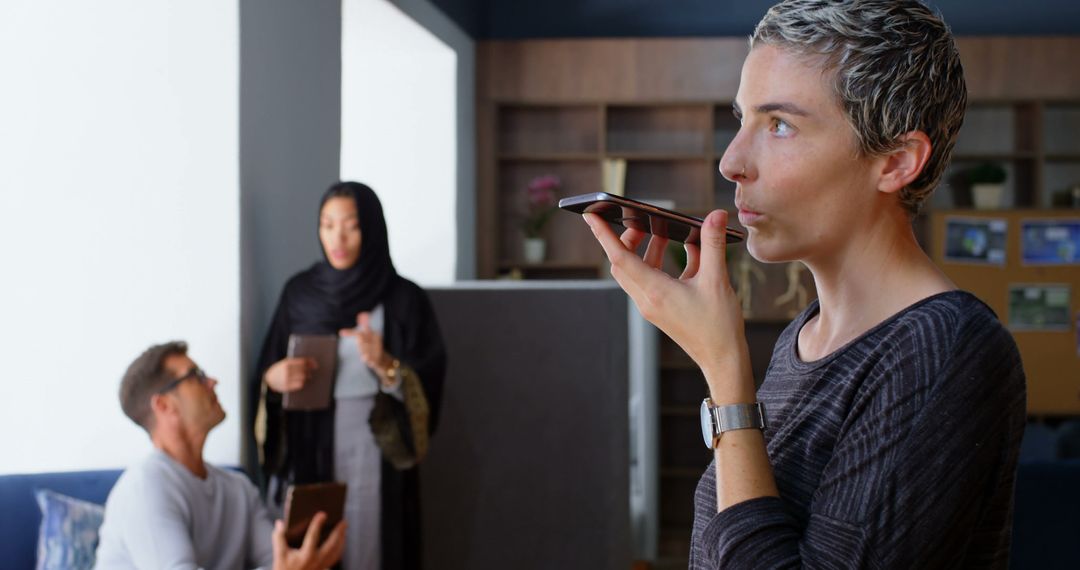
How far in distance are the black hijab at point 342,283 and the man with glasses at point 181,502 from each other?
0.44 meters

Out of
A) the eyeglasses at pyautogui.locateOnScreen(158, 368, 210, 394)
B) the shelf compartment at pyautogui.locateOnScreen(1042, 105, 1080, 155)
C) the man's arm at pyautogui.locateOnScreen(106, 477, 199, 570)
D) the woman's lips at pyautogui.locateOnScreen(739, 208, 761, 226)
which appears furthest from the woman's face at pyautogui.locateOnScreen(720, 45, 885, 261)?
the shelf compartment at pyautogui.locateOnScreen(1042, 105, 1080, 155)

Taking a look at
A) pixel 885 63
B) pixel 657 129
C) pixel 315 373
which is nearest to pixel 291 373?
pixel 315 373

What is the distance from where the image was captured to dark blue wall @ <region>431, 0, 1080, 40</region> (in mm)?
6906

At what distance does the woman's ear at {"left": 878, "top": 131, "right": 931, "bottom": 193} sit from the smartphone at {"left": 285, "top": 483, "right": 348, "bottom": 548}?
81.8 inches

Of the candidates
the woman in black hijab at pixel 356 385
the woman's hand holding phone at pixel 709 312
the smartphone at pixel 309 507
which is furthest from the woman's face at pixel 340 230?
the woman's hand holding phone at pixel 709 312

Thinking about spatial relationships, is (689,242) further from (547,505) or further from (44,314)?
(547,505)

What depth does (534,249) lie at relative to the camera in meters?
6.68

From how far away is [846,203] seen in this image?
0.93 metres

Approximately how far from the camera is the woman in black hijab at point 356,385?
3.14 meters

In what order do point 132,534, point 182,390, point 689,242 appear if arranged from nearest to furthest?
point 689,242 < point 132,534 < point 182,390

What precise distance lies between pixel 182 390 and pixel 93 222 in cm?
76

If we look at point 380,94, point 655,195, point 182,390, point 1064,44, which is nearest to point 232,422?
point 182,390

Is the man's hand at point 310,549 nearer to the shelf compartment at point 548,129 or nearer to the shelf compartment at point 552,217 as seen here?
the shelf compartment at point 552,217

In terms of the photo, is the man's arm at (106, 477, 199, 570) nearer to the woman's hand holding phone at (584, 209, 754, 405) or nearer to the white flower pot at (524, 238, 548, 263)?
the woman's hand holding phone at (584, 209, 754, 405)
